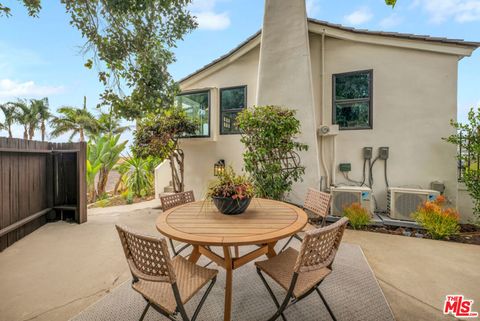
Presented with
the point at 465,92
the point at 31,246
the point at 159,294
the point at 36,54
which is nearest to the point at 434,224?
the point at 465,92

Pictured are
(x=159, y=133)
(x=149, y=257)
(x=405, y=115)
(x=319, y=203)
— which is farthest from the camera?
(x=159, y=133)

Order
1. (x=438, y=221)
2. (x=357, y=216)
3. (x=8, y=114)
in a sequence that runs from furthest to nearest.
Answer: (x=8, y=114), (x=357, y=216), (x=438, y=221)

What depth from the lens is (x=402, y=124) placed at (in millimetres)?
4980

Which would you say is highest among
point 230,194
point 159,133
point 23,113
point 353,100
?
point 23,113

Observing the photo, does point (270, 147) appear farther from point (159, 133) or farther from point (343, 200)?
point (159, 133)

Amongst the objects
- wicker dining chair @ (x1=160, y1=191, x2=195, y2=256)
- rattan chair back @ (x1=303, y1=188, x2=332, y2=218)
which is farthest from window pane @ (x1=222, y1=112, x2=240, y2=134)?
rattan chair back @ (x1=303, y1=188, x2=332, y2=218)

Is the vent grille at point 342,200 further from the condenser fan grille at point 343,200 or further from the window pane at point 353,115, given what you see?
the window pane at point 353,115

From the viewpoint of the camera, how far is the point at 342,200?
4750mm

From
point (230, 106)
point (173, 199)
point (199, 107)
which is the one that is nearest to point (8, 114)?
point (199, 107)

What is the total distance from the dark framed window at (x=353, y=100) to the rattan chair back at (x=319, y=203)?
10.1 ft

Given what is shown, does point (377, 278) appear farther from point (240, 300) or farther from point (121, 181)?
point (121, 181)

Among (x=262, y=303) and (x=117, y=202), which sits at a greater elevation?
(x=262, y=303)

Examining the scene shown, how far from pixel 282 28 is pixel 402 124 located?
3.71m

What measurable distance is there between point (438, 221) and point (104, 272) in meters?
5.58
